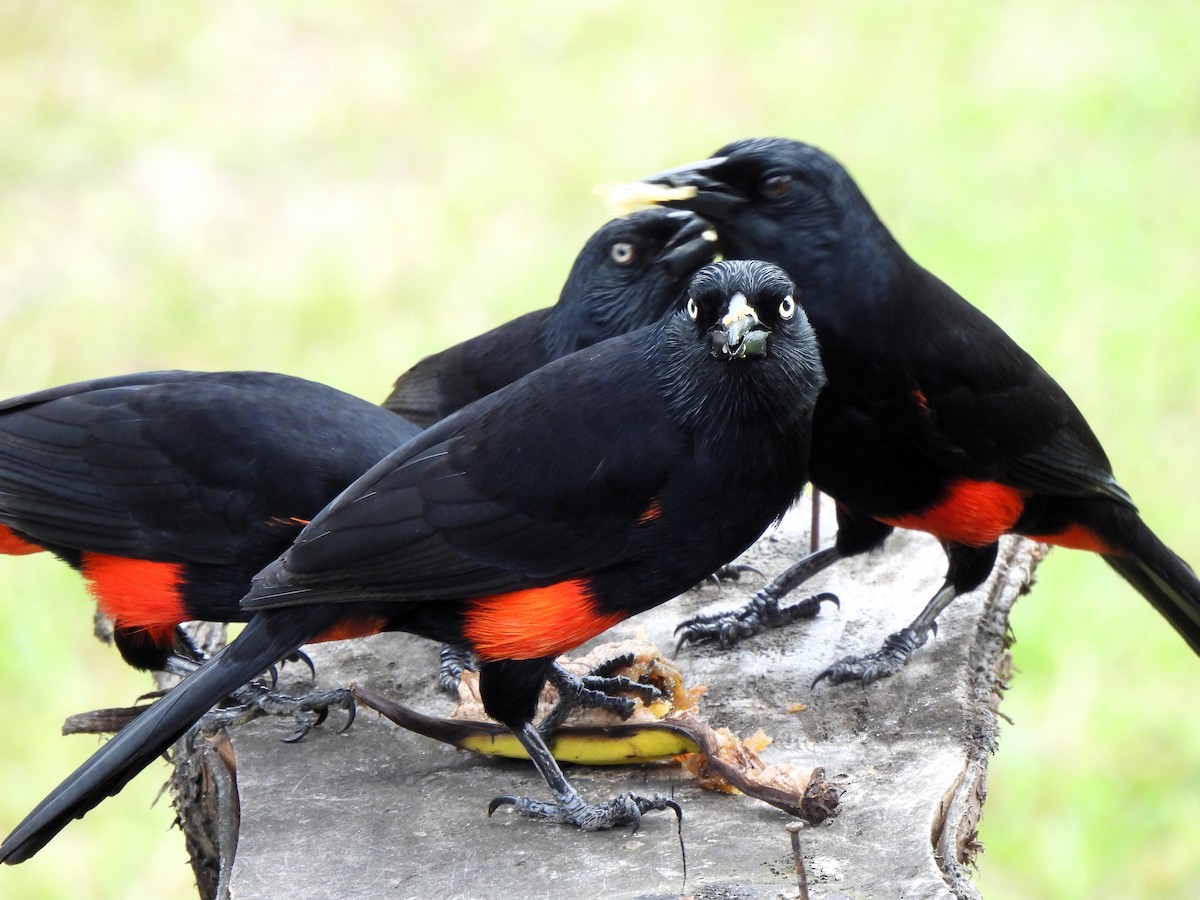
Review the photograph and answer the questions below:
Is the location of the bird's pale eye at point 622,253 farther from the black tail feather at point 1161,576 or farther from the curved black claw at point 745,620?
the black tail feather at point 1161,576

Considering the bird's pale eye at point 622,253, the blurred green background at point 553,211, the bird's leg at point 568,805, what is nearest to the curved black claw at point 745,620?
the bird's leg at point 568,805

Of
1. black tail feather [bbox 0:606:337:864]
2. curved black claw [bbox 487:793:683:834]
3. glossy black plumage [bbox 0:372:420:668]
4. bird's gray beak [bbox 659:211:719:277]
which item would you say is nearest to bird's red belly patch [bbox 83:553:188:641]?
glossy black plumage [bbox 0:372:420:668]

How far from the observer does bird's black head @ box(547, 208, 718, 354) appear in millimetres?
5016

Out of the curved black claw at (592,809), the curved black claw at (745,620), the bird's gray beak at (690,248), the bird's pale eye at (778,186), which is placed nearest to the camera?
the curved black claw at (592,809)

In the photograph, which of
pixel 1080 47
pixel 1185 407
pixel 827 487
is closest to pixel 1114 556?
pixel 827 487

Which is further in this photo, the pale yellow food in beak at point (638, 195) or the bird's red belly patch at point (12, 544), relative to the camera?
the bird's red belly patch at point (12, 544)

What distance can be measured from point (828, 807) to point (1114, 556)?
176cm

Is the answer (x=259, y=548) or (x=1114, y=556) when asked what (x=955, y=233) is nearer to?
(x=1114, y=556)

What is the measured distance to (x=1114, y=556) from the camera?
4949 mm

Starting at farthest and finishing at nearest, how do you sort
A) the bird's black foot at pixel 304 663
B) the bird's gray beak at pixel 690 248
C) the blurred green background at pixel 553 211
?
the blurred green background at pixel 553 211, the bird's gray beak at pixel 690 248, the bird's black foot at pixel 304 663

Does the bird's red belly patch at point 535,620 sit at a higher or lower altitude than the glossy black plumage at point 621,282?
lower

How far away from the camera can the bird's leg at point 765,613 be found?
185 inches

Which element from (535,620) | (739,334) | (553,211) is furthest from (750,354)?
(553,211)

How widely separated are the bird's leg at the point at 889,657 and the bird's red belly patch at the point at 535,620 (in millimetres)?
926
